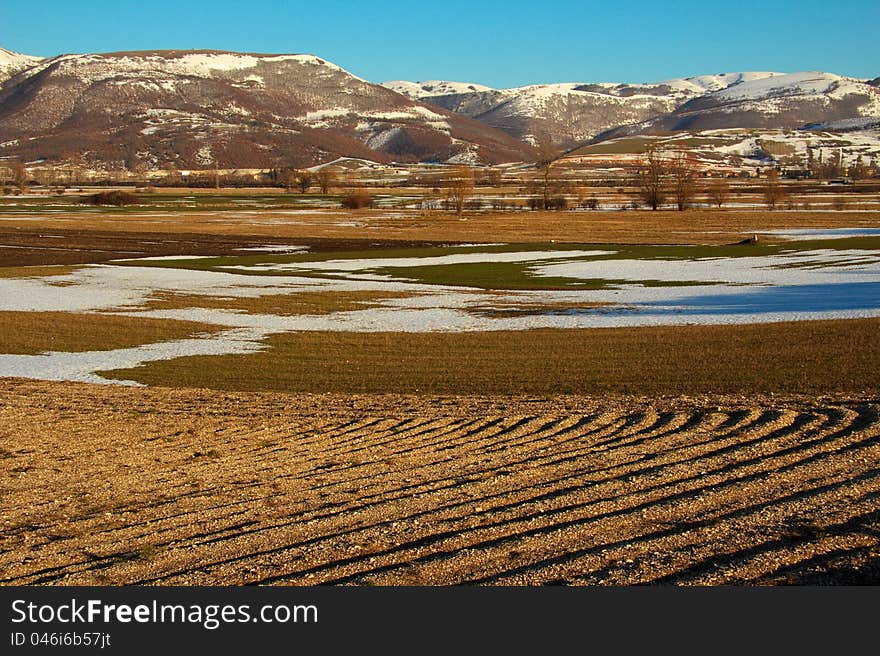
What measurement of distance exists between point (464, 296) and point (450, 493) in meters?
30.0

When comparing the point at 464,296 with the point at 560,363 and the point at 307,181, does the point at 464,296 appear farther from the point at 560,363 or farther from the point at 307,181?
the point at 307,181

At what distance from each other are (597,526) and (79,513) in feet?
21.5

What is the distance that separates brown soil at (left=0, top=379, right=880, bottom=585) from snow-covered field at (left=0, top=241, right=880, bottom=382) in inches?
376

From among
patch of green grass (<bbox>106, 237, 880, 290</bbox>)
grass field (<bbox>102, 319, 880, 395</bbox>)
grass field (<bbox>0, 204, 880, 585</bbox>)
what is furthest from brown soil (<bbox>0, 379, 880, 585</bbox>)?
patch of green grass (<bbox>106, 237, 880, 290</bbox>)

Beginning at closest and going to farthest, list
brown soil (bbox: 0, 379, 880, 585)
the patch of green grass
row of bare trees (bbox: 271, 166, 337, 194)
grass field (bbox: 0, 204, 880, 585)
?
brown soil (bbox: 0, 379, 880, 585) < grass field (bbox: 0, 204, 880, 585) < the patch of green grass < row of bare trees (bbox: 271, 166, 337, 194)

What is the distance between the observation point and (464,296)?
42.2 metres

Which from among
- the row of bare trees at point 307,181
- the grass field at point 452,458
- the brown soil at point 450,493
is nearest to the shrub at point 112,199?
the row of bare trees at point 307,181

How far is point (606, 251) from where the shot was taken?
6384 centimetres

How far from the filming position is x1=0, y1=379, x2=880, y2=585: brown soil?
380 inches

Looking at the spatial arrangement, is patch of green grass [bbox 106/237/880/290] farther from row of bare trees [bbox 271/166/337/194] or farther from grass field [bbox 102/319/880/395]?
row of bare trees [bbox 271/166/337/194]

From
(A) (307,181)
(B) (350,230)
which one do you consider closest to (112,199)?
(A) (307,181)

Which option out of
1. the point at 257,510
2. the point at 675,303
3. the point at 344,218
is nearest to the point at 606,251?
the point at 675,303

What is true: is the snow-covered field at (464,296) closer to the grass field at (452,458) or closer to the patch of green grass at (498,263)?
the patch of green grass at (498,263)

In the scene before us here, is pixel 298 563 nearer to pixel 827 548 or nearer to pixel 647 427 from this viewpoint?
pixel 827 548
